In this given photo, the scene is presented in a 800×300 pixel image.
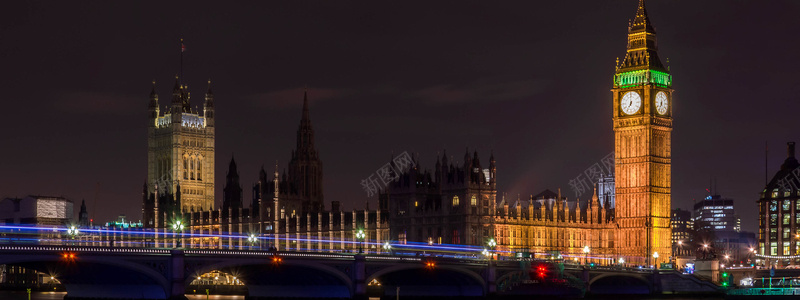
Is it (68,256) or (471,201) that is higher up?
(471,201)

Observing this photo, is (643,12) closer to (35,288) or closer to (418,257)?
(418,257)

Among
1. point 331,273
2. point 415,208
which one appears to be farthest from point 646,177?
point 331,273

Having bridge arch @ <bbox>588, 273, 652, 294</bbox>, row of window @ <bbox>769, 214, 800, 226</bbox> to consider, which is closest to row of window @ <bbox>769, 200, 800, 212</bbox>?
row of window @ <bbox>769, 214, 800, 226</bbox>

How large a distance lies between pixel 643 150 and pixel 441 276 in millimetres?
45183

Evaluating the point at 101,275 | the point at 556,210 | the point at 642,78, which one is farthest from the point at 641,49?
the point at 101,275

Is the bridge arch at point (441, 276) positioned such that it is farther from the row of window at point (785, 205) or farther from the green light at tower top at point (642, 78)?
the row of window at point (785, 205)

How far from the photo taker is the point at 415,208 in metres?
149

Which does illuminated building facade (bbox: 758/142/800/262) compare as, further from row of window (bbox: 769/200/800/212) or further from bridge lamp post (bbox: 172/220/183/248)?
bridge lamp post (bbox: 172/220/183/248)

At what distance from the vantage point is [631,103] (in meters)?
157

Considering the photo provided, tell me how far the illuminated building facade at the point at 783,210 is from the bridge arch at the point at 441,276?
261 ft

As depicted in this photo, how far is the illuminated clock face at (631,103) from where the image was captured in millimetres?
156250

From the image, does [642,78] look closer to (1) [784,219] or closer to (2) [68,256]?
(1) [784,219]

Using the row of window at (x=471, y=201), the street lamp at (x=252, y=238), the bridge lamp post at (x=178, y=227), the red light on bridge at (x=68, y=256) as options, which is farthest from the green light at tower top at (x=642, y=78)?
the red light on bridge at (x=68, y=256)

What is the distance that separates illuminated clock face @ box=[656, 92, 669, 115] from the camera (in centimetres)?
15662
